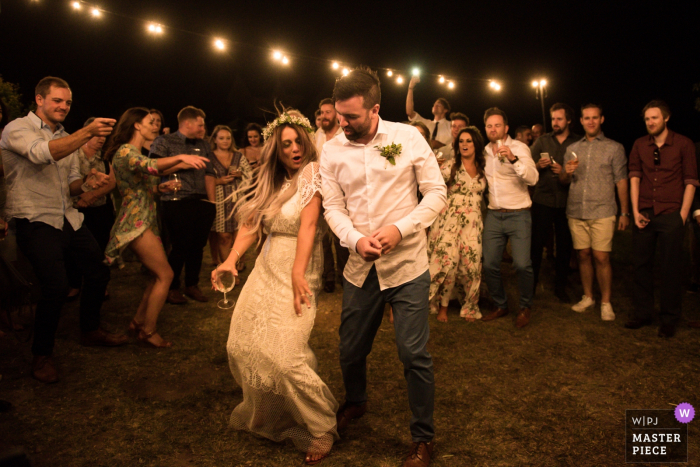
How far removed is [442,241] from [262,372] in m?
2.84

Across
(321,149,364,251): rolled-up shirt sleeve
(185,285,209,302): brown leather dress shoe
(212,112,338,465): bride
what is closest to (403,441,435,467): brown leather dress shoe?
(212,112,338,465): bride

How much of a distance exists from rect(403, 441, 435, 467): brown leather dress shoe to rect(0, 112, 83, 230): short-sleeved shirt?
115 inches

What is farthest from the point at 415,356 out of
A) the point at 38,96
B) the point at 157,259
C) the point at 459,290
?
the point at 38,96

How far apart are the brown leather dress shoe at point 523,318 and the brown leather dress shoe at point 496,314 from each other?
24 centimetres

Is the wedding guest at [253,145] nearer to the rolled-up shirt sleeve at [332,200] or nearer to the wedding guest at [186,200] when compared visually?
the wedding guest at [186,200]

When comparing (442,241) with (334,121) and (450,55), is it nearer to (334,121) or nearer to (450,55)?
(334,121)

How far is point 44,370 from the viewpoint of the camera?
3391 millimetres

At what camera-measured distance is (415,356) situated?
233 centimetres

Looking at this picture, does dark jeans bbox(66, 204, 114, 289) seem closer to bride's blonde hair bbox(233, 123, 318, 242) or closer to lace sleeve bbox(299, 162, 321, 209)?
bride's blonde hair bbox(233, 123, 318, 242)

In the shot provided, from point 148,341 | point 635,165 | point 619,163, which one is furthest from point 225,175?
point 635,165

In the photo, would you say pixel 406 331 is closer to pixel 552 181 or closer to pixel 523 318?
pixel 523 318

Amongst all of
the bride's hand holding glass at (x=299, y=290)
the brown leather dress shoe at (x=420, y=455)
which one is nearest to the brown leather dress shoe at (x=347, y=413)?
the brown leather dress shoe at (x=420, y=455)

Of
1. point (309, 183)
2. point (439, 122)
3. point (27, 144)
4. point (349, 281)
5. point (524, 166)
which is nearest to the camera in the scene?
point (349, 281)

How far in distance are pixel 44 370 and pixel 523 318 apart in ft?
13.5
